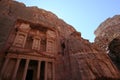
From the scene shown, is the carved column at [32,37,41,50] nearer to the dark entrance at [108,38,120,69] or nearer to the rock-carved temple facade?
the rock-carved temple facade

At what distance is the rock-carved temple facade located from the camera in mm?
12891

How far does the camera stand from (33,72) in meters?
14.2

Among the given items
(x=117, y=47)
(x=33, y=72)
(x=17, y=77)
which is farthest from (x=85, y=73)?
(x=117, y=47)

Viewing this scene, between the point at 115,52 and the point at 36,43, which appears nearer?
the point at 36,43

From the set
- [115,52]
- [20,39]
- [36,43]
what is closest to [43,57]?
[36,43]

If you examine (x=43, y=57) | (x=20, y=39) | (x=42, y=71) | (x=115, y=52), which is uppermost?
(x=20, y=39)

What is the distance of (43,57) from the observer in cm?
1443

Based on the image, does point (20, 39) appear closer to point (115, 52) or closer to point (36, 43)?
point (36, 43)

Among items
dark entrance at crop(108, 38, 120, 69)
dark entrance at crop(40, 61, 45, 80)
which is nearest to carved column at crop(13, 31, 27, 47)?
dark entrance at crop(40, 61, 45, 80)

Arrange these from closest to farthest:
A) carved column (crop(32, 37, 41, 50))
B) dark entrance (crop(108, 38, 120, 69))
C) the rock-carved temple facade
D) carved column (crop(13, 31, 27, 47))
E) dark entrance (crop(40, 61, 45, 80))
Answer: the rock-carved temple facade
dark entrance (crop(40, 61, 45, 80))
carved column (crop(13, 31, 27, 47))
carved column (crop(32, 37, 41, 50))
dark entrance (crop(108, 38, 120, 69))

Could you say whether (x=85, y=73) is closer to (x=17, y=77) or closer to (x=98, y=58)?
(x=98, y=58)

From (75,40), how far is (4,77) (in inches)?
458

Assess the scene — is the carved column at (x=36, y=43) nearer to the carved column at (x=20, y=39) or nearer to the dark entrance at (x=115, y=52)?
the carved column at (x=20, y=39)

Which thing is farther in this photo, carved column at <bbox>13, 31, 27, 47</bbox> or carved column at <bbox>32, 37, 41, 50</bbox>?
carved column at <bbox>32, 37, 41, 50</bbox>
